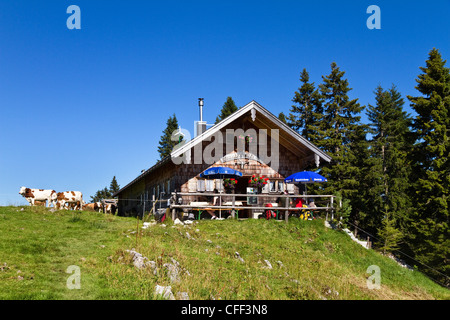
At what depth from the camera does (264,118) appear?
846 inches

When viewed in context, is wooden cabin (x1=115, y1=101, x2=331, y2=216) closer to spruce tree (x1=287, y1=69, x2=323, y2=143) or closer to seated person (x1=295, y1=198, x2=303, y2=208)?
seated person (x1=295, y1=198, x2=303, y2=208)

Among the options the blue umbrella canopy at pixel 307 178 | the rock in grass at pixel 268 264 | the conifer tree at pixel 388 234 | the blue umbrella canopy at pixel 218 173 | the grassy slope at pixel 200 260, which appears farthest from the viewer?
the conifer tree at pixel 388 234

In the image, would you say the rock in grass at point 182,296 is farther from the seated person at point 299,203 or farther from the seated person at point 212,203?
the seated person at point 299,203

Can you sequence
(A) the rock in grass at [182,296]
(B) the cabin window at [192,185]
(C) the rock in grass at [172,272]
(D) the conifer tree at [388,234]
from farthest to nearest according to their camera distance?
1. (D) the conifer tree at [388,234]
2. (B) the cabin window at [192,185]
3. (C) the rock in grass at [172,272]
4. (A) the rock in grass at [182,296]

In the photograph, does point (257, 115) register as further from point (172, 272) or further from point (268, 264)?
point (172, 272)

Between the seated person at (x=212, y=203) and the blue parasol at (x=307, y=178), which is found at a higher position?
the blue parasol at (x=307, y=178)

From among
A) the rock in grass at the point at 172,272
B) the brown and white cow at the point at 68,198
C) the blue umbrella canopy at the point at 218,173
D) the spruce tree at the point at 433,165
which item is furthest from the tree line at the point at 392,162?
the brown and white cow at the point at 68,198

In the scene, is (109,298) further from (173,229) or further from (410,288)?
(410,288)

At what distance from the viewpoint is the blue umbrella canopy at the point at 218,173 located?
1918cm

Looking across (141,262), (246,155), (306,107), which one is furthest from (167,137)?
(141,262)

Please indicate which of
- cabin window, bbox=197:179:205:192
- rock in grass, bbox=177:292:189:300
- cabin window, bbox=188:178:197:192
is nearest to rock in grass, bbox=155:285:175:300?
rock in grass, bbox=177:292:189:300

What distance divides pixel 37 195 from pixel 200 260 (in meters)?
17.0

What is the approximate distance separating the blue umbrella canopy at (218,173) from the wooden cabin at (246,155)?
1.81 ft

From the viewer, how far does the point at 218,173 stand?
19047mm
